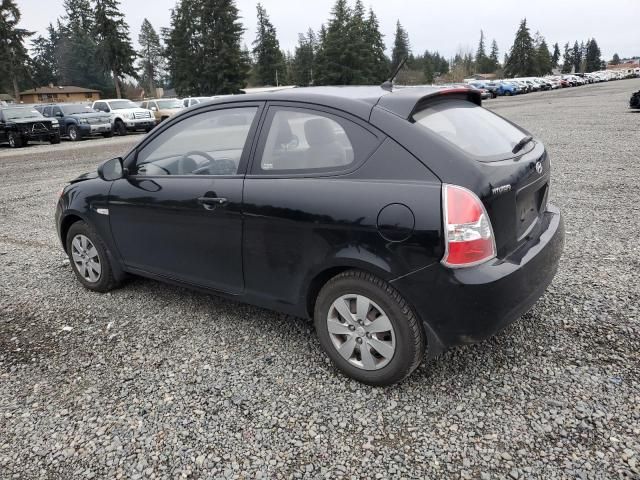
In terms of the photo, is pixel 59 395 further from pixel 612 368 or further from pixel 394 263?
pixel 612 368

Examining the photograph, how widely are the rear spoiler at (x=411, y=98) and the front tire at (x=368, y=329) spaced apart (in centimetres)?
96

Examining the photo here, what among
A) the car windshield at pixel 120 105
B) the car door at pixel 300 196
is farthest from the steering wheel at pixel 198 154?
the car windshield at pixel 120 105

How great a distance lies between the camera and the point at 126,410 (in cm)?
289

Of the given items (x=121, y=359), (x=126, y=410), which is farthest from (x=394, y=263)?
(x=121, y=359)

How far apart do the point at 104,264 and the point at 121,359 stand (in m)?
1.26

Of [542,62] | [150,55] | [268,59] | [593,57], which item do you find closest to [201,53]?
[268,59]

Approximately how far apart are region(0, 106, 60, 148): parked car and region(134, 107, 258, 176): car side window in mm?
20328

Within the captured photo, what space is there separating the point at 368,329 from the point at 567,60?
16939 cm

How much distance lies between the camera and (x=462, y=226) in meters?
2.50

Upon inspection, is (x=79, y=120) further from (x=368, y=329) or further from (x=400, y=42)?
(x=400, y=42)

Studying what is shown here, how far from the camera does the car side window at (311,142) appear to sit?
2.88 metres

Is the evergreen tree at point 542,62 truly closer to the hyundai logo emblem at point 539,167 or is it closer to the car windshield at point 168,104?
the car windshield at point 168,104

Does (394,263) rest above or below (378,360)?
above

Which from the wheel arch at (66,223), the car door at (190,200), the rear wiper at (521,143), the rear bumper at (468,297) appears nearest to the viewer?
the rear bumper at (468,297)
